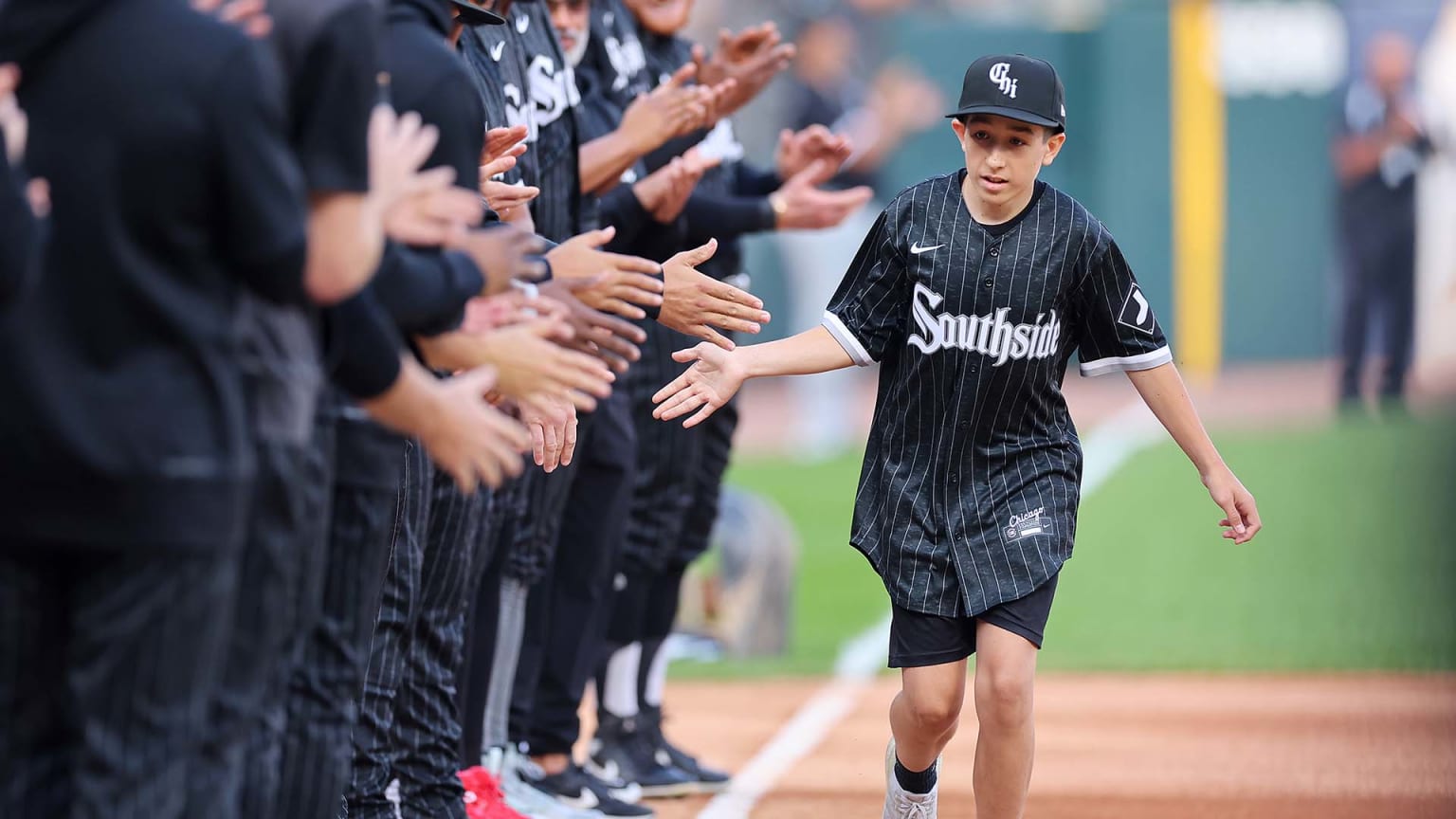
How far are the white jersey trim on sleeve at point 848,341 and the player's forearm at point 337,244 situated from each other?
1.89 metres

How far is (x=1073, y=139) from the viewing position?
72.5ft

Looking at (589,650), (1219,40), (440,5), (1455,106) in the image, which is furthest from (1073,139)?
(440,5)

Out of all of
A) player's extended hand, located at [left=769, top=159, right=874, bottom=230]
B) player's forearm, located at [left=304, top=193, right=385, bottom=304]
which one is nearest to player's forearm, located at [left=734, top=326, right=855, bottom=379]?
player's forearm, located at [left=304, top=193, right=385, bottom=304]

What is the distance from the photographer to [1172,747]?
6.99 metres

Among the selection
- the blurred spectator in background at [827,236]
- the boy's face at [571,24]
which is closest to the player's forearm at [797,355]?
the boy's face at [571,24]

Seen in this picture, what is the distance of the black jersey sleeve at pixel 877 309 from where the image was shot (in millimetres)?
4750

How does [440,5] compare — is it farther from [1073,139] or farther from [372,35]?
[1073,139]

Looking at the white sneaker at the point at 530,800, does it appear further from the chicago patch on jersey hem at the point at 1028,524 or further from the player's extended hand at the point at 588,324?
the player's extended hand at the point at 588,324

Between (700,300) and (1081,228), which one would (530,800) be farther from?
(1081,228)

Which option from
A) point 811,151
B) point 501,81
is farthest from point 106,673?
point 811,151

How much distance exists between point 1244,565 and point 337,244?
987 centimetres

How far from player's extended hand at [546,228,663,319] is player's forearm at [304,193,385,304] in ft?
3.05

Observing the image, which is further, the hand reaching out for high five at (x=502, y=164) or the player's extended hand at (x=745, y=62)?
the player's extended hand at (x=745, y=62)

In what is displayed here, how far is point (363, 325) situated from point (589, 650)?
2757 mm
